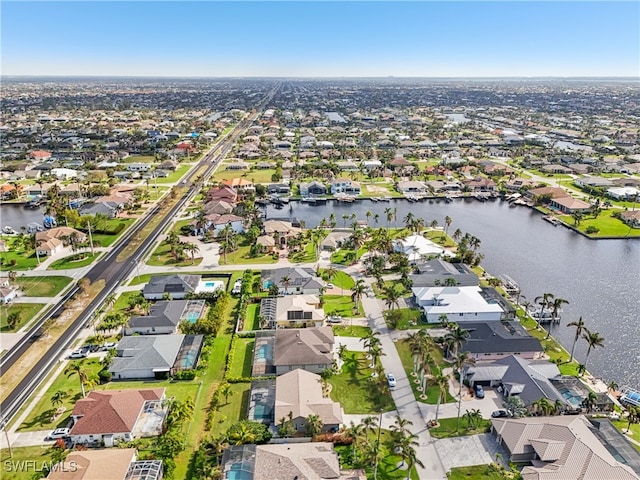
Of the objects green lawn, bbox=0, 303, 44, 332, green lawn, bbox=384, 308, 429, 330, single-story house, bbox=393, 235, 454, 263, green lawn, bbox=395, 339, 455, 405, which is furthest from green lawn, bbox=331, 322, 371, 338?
green lawn, bbox=0, 303, 44, 332

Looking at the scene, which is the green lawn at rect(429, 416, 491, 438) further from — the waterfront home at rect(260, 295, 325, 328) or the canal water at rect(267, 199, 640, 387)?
the waterfront home at rect(260, 295, 325, 328)

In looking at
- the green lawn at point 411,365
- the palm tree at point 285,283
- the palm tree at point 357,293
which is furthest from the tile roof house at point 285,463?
the palm tree at point 285,283

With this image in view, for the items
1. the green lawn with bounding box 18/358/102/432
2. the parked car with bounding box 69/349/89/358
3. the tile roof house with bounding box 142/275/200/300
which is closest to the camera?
the green lawn with bounding box 18/358/102/432

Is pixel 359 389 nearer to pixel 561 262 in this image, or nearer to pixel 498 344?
pixel 498 344

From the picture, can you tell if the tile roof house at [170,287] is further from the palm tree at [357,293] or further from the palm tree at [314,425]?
the palm tree at [314,425]

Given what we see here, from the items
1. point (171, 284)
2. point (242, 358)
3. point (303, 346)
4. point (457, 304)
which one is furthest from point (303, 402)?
point (171, 284)

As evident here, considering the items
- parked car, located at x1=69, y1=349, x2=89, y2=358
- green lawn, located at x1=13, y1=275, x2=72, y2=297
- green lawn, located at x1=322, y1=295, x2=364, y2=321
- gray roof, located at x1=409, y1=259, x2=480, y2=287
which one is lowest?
parked car, located at x1=69, y1=349, x2=89, y2=358
